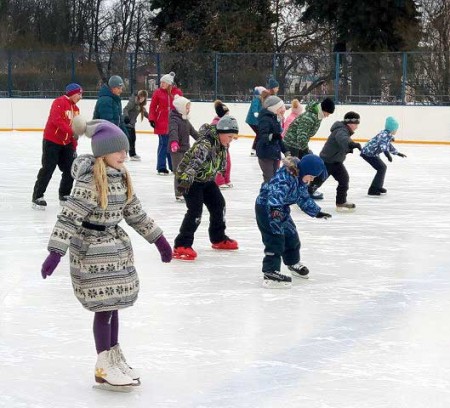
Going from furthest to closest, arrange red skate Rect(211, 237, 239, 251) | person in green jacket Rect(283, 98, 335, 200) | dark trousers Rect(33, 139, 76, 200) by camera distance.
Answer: person in green jacket Rect(283, 98, 335, 200), dark trousers Rect(33, 139, 76, 200), red skate Rect(211, 237, 239, 251)

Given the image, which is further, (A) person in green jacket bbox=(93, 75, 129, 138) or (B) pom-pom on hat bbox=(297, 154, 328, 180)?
(A) person in green jacket bbox=(93, 75, 129, 138)

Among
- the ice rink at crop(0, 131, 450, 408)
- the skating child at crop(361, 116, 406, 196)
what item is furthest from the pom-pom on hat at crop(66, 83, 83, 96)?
the skating child at crop(361, 116, 406, 196)

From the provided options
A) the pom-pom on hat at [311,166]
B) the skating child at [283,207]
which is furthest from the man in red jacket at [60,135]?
the pom-pom on hat at [311,166]

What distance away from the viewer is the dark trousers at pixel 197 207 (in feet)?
21.4

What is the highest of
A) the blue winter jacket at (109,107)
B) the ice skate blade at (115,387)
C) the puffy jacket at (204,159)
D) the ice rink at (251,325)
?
the blue winter jacket at (109,107)

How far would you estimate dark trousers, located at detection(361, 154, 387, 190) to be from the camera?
33.5 feet

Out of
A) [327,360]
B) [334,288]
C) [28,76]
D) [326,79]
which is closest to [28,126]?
[28,76]

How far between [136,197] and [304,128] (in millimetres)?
5851

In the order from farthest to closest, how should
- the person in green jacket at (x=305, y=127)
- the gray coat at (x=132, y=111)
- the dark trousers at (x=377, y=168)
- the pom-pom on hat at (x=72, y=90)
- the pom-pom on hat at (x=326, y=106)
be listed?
the gray coat at (x=132, y=111)
the dark trousers at (x=377, y=168)
the person in green jacket at (x=305, y=127)
the pom-pom on hat at (x=326, y=106)
the pom-pom on hat at (x=72, y=90)

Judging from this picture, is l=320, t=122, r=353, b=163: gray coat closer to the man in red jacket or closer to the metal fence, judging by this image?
the man in red jacket

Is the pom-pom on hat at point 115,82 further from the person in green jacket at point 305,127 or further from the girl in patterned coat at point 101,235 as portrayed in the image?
the girl in patterned coat at point 101,235

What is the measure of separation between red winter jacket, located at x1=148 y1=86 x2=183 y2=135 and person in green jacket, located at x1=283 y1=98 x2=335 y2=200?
2.71 m

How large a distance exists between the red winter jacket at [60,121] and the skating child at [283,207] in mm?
3440

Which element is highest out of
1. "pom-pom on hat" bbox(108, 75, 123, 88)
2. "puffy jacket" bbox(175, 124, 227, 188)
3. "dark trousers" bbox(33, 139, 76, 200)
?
"pom-pom on hat" bbox(108, 75, 123, 88)
